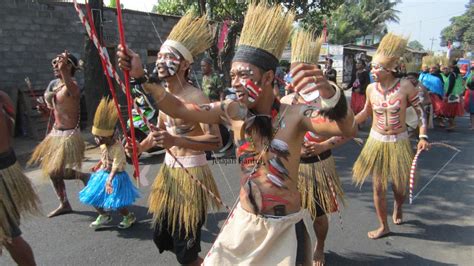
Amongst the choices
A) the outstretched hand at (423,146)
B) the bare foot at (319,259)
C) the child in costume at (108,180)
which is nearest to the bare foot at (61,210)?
the child in costume at (108,180)

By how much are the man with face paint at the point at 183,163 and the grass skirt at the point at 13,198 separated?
0.97 meters

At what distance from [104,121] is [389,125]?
3.05 m

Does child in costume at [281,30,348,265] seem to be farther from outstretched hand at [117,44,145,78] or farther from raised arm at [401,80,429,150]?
outstretched hand at [117,44,145,78]

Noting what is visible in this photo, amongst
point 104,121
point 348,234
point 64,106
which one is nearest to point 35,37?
point 64,106

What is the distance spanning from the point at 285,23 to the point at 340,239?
2817mm

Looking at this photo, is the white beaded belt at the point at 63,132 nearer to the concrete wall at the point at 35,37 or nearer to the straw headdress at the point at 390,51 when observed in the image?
the straw headdress at the point at 390,51

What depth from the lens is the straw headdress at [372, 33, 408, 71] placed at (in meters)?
4.23

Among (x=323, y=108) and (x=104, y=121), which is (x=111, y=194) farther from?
(x=323, y=108)

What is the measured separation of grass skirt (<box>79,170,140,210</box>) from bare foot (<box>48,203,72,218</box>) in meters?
0.66

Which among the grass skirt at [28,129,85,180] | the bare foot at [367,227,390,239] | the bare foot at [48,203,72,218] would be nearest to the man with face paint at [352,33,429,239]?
the bare foot at [367,227,390,239]

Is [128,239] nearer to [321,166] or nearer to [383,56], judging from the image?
[321,166]

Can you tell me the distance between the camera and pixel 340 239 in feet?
14.2

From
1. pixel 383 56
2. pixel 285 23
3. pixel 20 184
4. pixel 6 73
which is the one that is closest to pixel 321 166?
pixel 383 56

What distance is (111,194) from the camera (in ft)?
14.1
